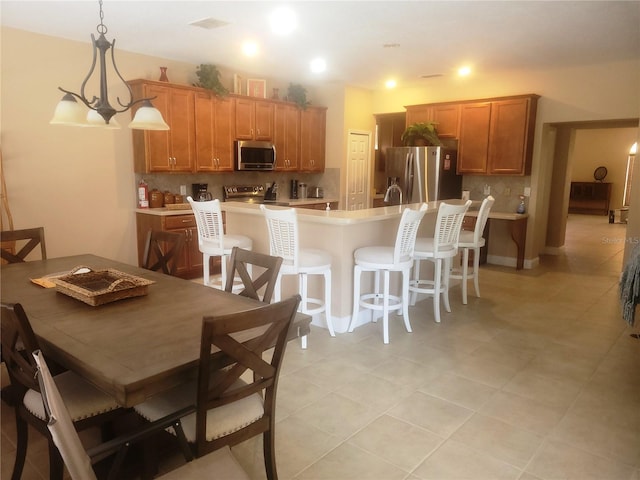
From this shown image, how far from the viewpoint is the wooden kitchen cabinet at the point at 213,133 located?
565 cm

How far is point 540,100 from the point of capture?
6066 millimetres

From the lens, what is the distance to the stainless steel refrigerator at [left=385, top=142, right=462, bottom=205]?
643cm

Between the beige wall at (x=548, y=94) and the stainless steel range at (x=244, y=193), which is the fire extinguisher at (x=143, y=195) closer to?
the stainless steel range at (x=244, y=193)

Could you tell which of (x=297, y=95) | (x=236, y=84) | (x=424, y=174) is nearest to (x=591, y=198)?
(x=424, y=174)

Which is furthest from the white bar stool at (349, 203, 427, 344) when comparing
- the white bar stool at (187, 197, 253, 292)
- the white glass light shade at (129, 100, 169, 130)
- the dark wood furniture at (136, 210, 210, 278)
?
the dark wood furniture at (136, 210, 210, 278)

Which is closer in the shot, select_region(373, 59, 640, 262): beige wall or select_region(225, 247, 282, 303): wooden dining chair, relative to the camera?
select_region(225, 247, 282, 303): wooden dining chair

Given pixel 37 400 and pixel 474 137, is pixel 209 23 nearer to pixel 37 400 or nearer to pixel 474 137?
pixel 37 400

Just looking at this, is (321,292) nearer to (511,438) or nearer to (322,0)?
(511,438)

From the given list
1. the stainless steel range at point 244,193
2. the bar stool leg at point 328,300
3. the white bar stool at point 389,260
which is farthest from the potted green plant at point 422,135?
the bar stool leg at point 328,300

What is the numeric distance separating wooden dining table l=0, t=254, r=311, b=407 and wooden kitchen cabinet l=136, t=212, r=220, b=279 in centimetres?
256

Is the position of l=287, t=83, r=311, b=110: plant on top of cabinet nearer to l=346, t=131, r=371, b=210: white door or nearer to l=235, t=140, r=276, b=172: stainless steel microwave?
l=235, t=140, r=276, b=172: stainless steel microwave

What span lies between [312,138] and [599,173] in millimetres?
10144

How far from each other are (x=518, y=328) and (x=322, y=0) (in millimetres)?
3146

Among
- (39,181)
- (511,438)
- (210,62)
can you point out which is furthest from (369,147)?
(511,438)
